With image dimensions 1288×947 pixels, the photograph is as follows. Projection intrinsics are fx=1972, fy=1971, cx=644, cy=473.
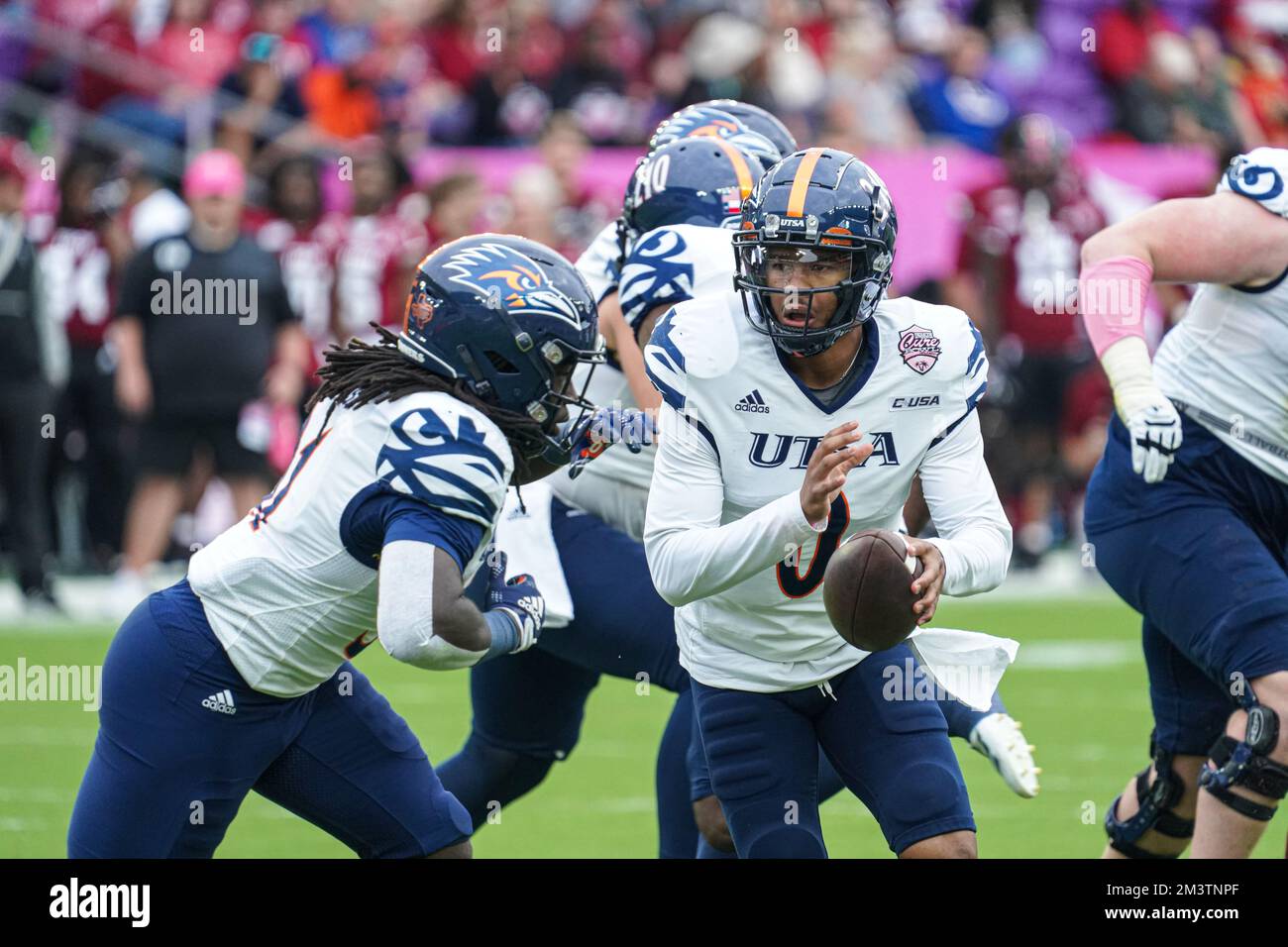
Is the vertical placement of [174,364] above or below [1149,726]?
above

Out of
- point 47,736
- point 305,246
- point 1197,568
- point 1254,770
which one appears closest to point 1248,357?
point 1197,568

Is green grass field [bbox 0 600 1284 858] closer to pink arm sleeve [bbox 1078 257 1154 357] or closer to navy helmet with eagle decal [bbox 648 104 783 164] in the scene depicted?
pink arm sleeve [bbox 1078 257 1154 357]

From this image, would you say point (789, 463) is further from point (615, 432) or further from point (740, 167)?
point (740, 167)

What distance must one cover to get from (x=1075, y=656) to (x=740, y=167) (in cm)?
504

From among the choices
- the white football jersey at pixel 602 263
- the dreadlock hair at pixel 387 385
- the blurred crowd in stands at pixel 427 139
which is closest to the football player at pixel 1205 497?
the white football jersey at pixel 602 263

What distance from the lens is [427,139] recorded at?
43.1 feet

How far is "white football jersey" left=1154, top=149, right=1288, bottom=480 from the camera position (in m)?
4.57

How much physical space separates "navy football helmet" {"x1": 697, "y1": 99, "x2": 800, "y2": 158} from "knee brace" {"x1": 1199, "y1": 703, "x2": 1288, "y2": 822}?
1.88 m

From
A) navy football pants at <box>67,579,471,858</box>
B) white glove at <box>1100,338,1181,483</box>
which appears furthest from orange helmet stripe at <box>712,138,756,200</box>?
navy football pants at <box>67,579,471,858</box>

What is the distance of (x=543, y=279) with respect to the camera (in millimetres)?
3967

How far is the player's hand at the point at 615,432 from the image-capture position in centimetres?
447

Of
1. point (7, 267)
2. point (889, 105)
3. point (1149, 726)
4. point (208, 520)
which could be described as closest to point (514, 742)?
point (1149, 726)
